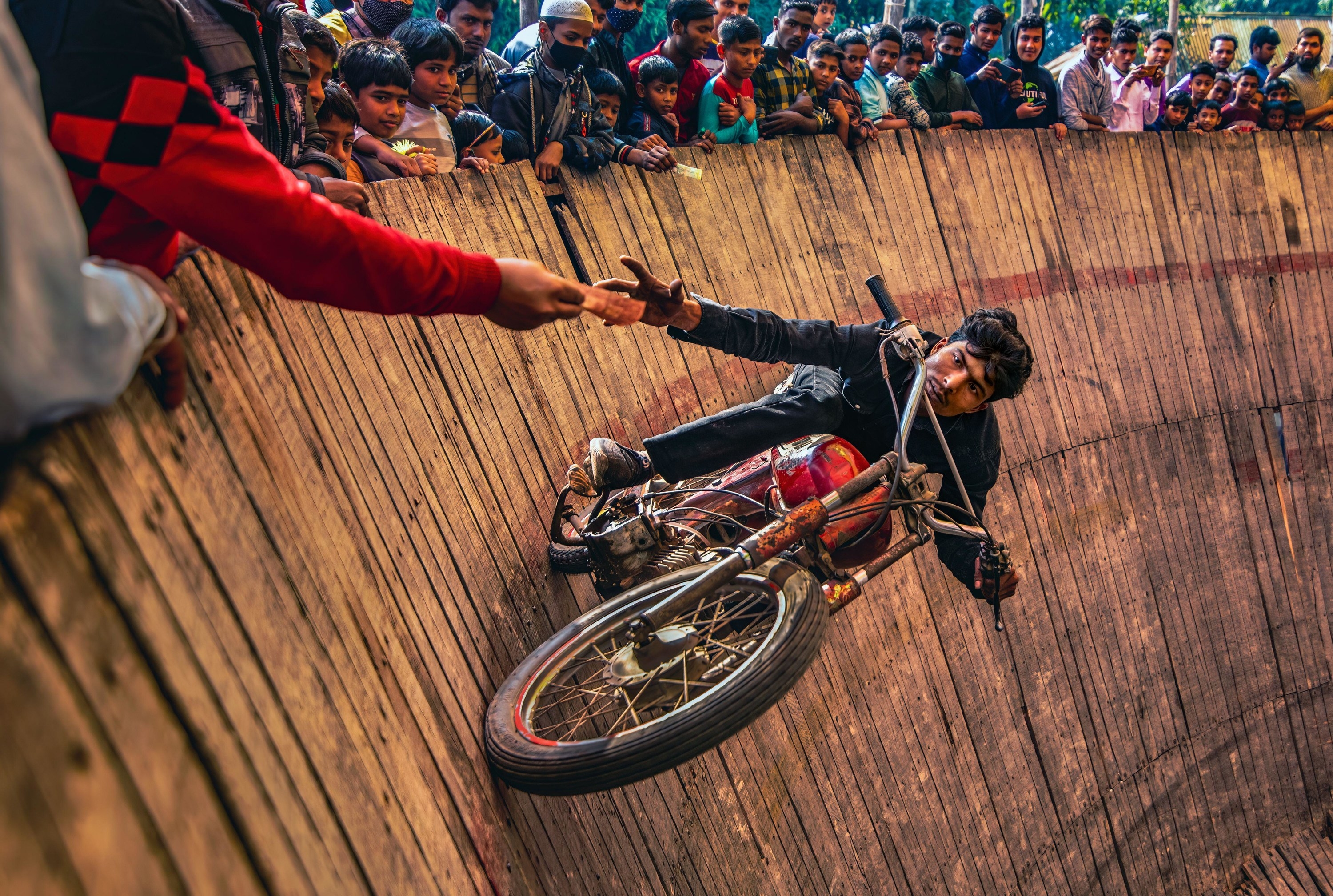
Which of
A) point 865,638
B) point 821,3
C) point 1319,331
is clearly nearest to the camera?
point 865,638

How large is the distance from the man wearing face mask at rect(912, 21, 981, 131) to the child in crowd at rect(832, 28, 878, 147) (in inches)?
19.2

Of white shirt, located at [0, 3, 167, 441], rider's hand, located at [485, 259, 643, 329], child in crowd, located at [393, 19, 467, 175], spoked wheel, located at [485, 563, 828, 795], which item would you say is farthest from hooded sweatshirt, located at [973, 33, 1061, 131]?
white shirt, located at [0, 3, 167, 441]

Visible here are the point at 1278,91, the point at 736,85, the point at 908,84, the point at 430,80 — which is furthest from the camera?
the point at 1278,91

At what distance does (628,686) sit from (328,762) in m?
1.34

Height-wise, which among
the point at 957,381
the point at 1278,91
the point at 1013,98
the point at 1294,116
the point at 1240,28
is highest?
the point at 957,381

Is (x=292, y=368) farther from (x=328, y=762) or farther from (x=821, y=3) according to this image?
(x=821, y=3)

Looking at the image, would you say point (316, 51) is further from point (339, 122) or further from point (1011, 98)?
point (1011, 98)

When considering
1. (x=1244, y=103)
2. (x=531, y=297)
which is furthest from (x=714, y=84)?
(x=1244, y=103)

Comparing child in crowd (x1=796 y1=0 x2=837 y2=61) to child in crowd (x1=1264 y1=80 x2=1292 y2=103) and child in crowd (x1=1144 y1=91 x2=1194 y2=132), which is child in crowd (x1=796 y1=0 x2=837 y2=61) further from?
child in crowd (x1=1264 y1=80 x2=1292 y2=103)

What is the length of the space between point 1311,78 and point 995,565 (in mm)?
7996

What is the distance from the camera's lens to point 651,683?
298 centimetres

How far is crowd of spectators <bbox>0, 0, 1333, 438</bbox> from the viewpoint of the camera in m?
1.43

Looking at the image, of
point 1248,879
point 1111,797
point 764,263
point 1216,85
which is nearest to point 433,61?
point 764,263

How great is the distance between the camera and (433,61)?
417 centimetres
